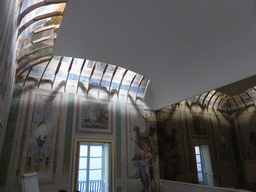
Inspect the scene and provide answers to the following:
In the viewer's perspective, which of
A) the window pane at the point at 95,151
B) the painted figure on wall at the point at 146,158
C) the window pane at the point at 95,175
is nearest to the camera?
the window pane at the point at 95,175

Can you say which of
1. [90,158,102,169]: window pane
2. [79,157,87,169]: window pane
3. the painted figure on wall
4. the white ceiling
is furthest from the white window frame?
the white ceiling

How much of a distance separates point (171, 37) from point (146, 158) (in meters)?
7.94

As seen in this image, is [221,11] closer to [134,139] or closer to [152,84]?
[152,84]

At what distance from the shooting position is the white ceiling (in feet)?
21.5

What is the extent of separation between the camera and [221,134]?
10508mm

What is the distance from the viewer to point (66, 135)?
10289mm

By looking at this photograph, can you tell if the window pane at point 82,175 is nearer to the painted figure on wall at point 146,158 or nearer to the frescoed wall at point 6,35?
the painted figure on wall at point 146,158

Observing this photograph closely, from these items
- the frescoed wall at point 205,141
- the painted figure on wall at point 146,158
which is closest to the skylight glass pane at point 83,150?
the painted figure on wall at point 146,158

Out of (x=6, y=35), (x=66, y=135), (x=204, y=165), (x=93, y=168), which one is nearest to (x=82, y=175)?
(x=93, y=168)

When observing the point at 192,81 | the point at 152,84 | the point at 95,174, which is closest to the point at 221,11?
the point at 192,81

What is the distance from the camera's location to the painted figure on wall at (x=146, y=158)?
38.7 feet

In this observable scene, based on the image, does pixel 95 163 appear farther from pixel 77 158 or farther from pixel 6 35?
pixel 6 35

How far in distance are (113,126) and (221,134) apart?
20.7 ft

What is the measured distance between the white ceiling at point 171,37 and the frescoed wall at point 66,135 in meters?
3.28
